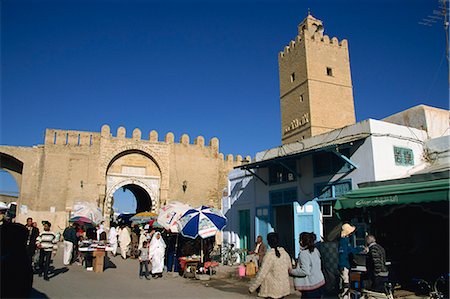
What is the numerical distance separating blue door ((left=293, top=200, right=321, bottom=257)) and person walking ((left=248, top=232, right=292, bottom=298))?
21.7 feet

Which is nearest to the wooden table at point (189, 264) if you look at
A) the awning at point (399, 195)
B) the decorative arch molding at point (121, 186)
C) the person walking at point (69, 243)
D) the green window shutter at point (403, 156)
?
the person walking at point (69, 243)

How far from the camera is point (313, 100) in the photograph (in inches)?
787

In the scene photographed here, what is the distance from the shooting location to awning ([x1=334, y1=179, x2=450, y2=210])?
6254mm

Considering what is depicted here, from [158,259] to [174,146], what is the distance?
1329 cm

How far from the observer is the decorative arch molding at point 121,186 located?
65.8 feet

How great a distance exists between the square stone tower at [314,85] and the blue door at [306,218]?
376 inches

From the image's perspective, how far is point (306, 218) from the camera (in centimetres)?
1035

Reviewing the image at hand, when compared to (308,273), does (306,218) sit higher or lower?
higher

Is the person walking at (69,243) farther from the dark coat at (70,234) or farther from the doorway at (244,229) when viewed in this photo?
the doorway at (244,229)

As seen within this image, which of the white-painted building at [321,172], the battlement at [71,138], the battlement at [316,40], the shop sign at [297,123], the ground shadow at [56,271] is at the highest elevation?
the battlement at [316,40]

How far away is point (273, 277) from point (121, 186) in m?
18.3

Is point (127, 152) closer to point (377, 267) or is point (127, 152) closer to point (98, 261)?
point (98, 261)

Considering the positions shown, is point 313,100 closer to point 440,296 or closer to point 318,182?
point 318,182

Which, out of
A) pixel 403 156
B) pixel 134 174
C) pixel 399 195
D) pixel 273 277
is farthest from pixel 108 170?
pixel 273 277
